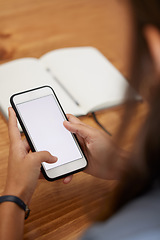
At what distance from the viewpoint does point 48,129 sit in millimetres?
734

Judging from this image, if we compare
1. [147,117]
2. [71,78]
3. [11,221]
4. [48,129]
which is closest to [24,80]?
[71,78]

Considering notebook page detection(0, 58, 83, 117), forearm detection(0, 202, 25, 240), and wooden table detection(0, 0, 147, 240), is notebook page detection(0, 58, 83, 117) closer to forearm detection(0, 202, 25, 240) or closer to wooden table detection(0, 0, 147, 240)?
wooden table detection(0, 0, 147, 240)

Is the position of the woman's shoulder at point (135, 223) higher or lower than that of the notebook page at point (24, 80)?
higher

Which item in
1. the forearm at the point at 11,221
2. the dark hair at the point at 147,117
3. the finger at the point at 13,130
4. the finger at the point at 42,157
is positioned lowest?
the forearm at the point at 11,221

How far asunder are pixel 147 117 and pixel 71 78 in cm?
56

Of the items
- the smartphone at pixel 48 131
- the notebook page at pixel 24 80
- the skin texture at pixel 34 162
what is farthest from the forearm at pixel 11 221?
the notebook page at pixel 24 80

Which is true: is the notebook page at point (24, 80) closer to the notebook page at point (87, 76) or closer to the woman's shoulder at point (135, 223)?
the notebook page at point (87, 76)

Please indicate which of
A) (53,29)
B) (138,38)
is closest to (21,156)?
(138,38)

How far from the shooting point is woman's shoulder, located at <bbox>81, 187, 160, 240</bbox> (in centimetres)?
41

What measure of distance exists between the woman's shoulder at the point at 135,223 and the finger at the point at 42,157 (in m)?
0.22

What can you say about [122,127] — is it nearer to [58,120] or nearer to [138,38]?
[138,38]

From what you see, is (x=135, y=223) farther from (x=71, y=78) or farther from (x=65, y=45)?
(x=65, y=45)

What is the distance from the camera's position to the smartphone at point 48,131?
705 mm

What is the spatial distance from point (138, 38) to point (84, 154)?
0.34 metres
